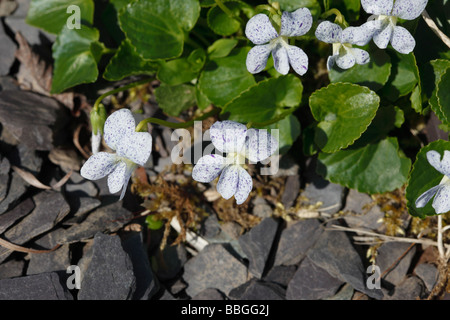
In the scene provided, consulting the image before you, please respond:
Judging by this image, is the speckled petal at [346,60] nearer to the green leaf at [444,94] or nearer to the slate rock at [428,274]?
the green leaf at [444,94]

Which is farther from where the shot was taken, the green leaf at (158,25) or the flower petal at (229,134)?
the green leaf at (158,25)

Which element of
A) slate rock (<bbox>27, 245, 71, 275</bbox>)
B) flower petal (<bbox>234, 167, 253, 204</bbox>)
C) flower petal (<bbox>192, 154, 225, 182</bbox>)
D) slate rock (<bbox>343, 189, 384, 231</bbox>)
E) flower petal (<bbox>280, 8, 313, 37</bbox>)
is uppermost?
flower petal (<bbox>280, 8, 313, 37</bbox>)

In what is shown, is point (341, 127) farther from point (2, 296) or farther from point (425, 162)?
point (2, 296)

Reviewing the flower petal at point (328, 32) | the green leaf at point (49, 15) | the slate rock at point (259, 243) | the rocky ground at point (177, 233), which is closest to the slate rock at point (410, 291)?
the rocky ground at point (177, 233)

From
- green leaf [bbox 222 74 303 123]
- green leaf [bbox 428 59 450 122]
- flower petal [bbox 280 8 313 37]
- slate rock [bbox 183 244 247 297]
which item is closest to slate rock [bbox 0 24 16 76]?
green leaf [bbox 222 74 303 123]

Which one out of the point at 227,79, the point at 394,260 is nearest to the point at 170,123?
the point at 227,79

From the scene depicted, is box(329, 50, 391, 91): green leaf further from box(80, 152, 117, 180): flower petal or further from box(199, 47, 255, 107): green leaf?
box(80, 152, 117, 180): flower petal

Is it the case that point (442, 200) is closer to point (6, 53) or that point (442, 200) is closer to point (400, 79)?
point (400, 79)
